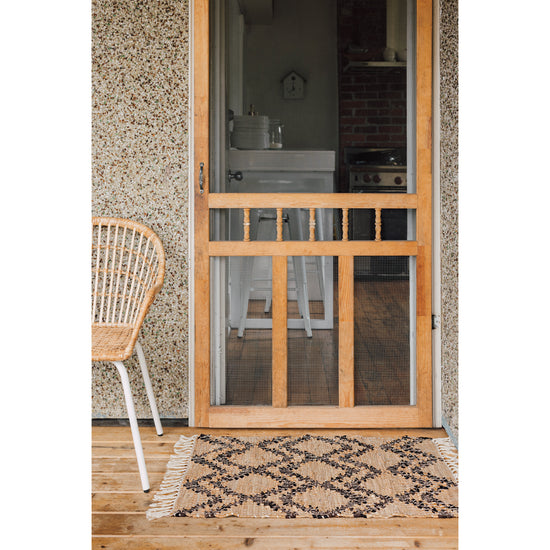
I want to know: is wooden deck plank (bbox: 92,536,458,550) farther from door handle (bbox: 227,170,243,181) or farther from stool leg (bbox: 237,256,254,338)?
door handle (bbox: 227,170,243,181)

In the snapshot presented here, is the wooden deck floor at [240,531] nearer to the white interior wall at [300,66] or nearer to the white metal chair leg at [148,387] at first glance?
the white metal chair leg at [148,387]

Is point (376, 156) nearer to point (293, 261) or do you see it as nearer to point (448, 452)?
point (293, 261)

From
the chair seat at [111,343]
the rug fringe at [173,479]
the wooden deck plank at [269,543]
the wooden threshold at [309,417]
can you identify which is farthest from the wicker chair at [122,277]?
the wooden deck plank at [269,543]

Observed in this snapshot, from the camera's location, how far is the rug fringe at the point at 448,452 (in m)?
2.06

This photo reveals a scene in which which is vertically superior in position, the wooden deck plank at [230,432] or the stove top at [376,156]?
the stove top at [376,156]

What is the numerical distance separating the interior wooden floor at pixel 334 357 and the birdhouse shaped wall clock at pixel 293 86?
82 cm

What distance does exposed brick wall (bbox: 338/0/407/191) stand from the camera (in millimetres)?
2428

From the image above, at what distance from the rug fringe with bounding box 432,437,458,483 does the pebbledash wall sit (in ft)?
0.36

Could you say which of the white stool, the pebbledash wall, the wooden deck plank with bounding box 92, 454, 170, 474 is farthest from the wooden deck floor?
the white stool

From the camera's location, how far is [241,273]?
98.4 inches
